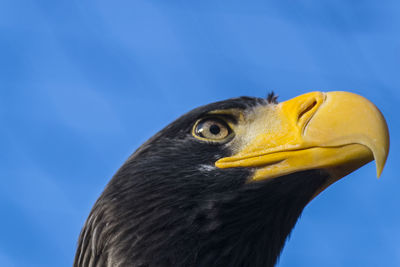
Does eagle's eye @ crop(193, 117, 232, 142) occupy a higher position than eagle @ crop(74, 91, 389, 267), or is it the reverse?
eagle's eye @ crop(193, 117, 232, 142)

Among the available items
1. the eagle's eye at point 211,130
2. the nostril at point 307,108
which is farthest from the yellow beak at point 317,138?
the eagle's eye at point 211,130

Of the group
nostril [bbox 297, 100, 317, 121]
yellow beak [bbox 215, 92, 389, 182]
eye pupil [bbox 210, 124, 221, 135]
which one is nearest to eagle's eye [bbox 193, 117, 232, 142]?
eye pupil [bbox 210, 124, 221, 135]

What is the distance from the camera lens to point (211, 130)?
13.7ft

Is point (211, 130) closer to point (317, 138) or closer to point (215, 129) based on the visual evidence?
point (215, 129)

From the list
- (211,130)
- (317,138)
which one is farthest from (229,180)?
(317,138)

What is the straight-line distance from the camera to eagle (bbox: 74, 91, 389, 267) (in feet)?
12.0

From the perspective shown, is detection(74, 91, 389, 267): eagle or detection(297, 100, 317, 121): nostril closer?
detection(74, 91, 389, 267): eagle

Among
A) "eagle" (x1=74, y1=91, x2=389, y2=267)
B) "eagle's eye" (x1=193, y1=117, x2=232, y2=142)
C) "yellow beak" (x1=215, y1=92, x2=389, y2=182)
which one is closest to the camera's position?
"yellow beak" (x1=215, y1=92, x2=389, y2=182)

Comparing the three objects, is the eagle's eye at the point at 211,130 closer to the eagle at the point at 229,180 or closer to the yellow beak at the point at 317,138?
the eagle at the point at 229,180

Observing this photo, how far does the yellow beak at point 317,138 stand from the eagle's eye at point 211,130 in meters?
0.18

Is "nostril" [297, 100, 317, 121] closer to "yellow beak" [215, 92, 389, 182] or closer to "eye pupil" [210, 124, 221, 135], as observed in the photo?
"yellow beak" [215, 92, 389, 182]

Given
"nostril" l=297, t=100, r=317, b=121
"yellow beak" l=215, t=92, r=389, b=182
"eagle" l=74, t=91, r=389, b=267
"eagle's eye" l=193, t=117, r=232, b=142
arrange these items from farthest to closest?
"eagle's eye" l=193, t=117, r=232, b=142
"nostril" l=297, t=100, r=317, b=121
"eagle" l=74, t=91, r=389, b=267
"yellow beak" l=215, t=92, r=389, b=182

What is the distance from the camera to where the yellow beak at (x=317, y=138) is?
3.53 metres

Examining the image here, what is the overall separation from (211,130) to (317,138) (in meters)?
0.85
